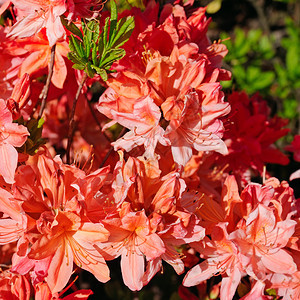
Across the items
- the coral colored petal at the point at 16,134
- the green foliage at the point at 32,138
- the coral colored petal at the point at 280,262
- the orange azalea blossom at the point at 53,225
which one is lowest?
the coral colored petal at the point at 280,262

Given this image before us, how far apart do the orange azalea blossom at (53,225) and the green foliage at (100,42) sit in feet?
0.60

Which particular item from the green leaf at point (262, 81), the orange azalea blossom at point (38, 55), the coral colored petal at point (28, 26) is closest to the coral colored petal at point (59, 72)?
the orange azalea blossom at point (38, 55)

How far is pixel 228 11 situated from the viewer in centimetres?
304

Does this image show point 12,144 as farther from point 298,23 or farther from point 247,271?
point 298,23

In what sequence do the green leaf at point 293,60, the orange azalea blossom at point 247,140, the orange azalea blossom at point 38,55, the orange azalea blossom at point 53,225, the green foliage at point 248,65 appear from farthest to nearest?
the green leaf at point 293,60 → the green foliage at point 248,65 → the orange azalea blossom at point 247,140 → the orange azalea blossom at point 38,55 → the orange azalea blossom at point 53,225

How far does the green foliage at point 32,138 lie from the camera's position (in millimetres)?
883

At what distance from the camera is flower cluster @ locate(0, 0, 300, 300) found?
2.66 feet

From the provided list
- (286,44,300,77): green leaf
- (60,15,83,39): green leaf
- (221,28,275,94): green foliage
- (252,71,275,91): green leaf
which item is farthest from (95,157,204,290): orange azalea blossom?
(286,44,300,77): green leaf

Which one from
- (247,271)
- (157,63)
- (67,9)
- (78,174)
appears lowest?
(247,271)

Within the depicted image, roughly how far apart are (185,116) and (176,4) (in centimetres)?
28

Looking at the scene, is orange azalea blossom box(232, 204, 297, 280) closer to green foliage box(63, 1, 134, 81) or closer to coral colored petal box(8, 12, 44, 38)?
green foliage box(63, 1, 134, 81)

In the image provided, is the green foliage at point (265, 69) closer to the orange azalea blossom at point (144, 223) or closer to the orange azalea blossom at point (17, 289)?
the orange azalea blossom at point (144, 223)

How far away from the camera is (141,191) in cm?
84

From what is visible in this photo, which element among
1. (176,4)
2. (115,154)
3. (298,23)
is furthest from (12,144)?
(298,23)
